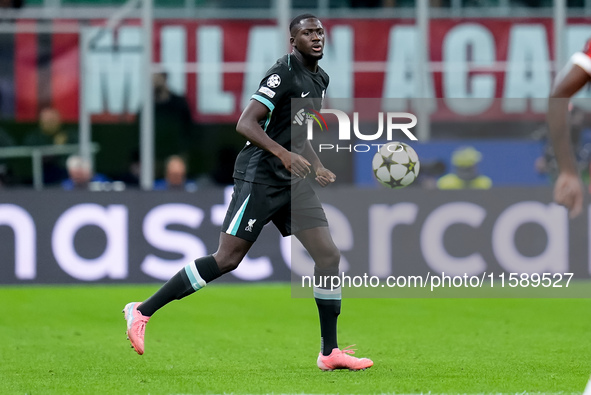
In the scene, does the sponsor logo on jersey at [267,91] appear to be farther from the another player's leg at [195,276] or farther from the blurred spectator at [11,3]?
the blurred spectator at [11,3]

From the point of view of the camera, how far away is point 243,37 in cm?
1698

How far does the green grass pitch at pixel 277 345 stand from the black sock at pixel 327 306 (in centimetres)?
19

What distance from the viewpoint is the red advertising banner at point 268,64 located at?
1590cm

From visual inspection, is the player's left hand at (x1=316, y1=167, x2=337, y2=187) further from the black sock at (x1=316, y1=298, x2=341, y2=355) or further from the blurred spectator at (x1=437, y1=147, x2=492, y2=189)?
the blurred spectator at (x1=437, y1=147, x2=492, y2=189)

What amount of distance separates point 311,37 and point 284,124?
20.8 inches

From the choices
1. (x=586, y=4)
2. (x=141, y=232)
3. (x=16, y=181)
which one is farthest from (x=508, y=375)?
(x=586, y=4)

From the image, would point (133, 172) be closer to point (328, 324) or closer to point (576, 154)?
point (576, 154)

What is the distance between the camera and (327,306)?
643 centimetres

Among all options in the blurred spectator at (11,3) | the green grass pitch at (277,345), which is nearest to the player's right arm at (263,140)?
the green grass pitch at (277,345)

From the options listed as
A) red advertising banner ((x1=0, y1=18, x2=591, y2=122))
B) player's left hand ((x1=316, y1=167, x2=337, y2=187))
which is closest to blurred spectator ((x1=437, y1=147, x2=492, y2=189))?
red advertising banner ((x1=0, y1=18, x2=591, y2=122))

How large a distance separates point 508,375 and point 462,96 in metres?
10.6

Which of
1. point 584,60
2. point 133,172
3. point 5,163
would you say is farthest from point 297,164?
point 5,163

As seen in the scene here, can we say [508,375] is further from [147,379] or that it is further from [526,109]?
[526,109]

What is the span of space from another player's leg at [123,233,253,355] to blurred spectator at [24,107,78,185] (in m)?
8.67
